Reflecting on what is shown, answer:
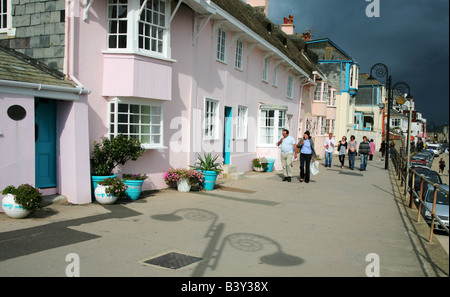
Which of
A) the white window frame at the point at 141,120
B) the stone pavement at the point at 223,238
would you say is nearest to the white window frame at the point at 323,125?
the stone pavement at the point at 223,238

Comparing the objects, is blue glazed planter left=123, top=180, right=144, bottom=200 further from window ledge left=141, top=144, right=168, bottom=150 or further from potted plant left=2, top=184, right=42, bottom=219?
potted plant left=2, top=184, right=42, bottom=219

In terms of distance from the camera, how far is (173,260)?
5500 millimetres

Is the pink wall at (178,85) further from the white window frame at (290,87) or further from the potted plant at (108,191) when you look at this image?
the white window frame at (290,87)

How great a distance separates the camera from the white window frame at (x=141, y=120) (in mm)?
10016

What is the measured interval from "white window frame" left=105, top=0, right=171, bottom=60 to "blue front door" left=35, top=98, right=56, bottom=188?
2.07 meters

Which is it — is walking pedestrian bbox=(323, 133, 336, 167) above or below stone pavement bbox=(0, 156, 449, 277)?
above

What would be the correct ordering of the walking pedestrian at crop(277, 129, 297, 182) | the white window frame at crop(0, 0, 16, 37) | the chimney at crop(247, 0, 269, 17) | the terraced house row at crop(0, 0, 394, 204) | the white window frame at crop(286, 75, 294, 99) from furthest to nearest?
the chimney at crop(247, 0, 269, 17) < the white window frame at crop(286, 75, 294, 99) < the walking pedestrian at crop(277, 129, 297, 182) < the white window frame at crop(0, 0, 16, 37) < the terraced house row at crop(0, 0, 394, 204)

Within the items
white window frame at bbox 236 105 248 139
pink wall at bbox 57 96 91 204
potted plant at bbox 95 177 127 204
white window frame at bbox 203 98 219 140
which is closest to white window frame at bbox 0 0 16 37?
pink wall at bbox 57 96 91 204

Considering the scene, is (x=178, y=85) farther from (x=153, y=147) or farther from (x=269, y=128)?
(x=269, y=128)

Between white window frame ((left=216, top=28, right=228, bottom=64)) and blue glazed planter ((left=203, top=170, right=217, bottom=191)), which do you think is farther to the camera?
white window frame ((left=216, top=28, right=228, bottom=64))

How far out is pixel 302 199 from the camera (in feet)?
36.4

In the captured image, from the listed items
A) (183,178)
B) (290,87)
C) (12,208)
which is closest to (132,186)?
(183,178)

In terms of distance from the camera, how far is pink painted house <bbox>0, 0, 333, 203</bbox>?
930cm
